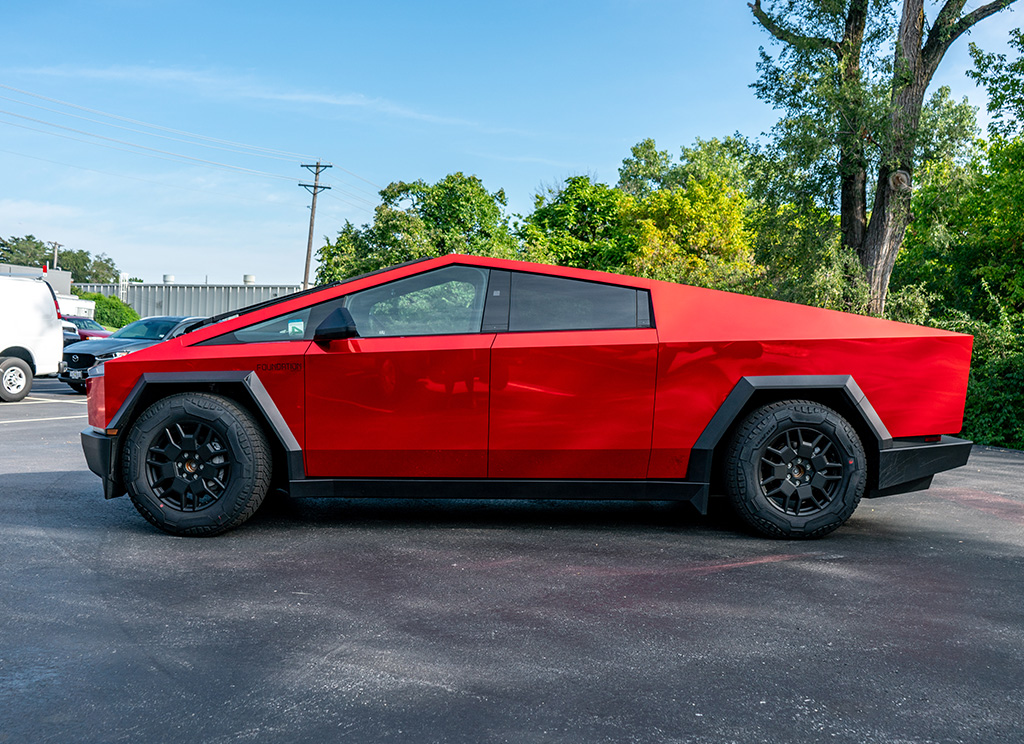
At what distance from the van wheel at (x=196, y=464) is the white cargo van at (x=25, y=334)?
11473 millimetres

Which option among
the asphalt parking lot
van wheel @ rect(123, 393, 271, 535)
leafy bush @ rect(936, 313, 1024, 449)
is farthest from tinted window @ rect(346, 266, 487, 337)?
leafy bush @ rect(936, 313, 1024, 449)

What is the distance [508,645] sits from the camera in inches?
111

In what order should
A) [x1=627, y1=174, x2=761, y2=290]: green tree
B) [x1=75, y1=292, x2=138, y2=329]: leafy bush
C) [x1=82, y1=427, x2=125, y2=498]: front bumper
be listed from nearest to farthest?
1. [x1=82, y1=427, x2=125, y2=498]: front bumper
2. [x1=627, y1=174, x2=761, y2=290]: green tree
3. [x1=75, y1=292, x2=138, y2=329]: leafy bush

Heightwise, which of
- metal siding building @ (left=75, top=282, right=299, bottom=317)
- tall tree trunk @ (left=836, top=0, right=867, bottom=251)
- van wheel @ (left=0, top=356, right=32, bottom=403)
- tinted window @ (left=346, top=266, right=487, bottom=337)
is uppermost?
tall tree trunk @ (left=836, top=0, right=867, bottom=251)

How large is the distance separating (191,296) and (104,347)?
153 ft

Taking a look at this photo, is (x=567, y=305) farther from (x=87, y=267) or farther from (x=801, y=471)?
(x=87, y=267)

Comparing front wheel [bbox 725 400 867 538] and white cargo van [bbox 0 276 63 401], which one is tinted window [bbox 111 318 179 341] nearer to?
white cargo van [bbox 0 276 63 401]

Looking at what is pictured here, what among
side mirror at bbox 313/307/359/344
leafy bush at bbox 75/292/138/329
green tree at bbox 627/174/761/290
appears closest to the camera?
side mirror at bbox 313/307/359/344

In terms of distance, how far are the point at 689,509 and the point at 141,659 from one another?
3463 mm

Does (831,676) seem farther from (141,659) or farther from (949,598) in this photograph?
(141,659)

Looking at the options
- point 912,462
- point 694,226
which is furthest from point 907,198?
point 694,226

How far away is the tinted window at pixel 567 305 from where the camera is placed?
4312mm

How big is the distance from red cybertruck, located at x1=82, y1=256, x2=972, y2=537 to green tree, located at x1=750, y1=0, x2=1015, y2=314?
11.8m

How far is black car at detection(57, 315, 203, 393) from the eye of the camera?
15227 millimetres
